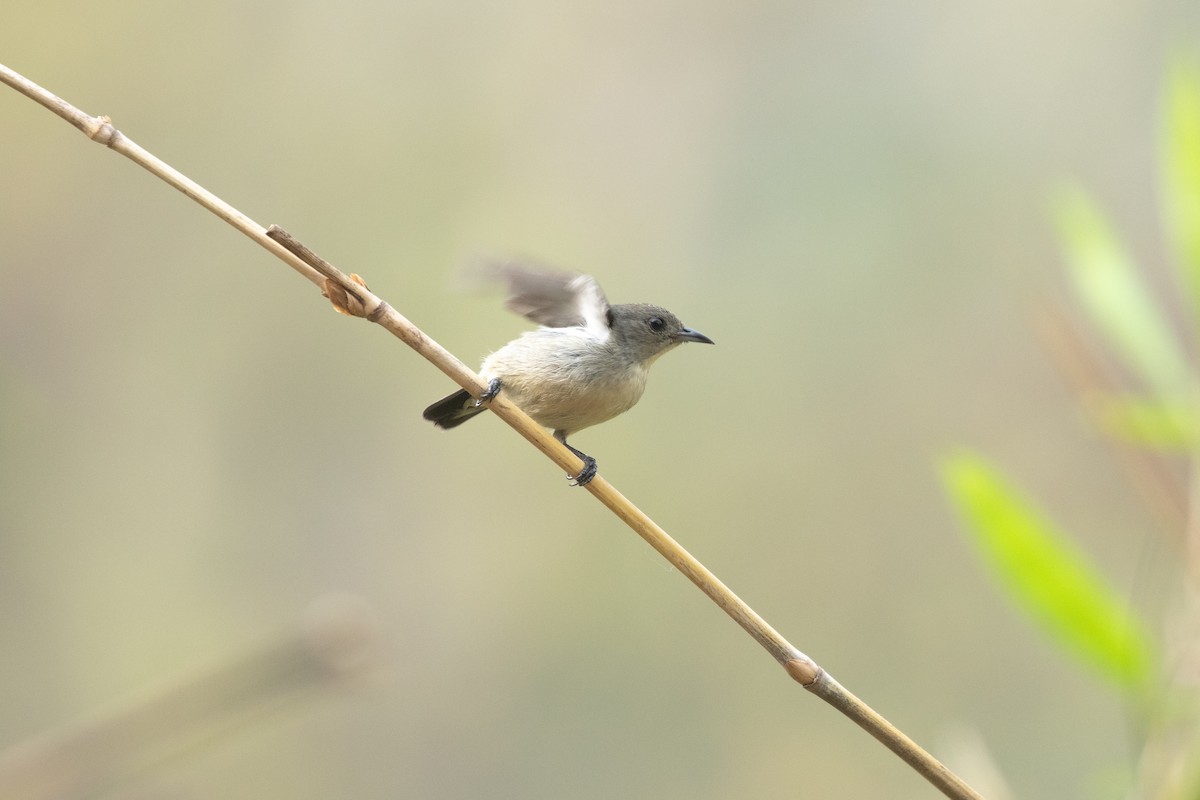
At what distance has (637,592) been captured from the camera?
5047mm

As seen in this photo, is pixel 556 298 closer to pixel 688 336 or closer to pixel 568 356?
pixel 568 356

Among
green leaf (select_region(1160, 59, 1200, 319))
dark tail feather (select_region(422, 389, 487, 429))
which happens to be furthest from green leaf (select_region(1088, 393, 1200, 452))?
dark tail feather (select_region(422, 389, 487, 429))

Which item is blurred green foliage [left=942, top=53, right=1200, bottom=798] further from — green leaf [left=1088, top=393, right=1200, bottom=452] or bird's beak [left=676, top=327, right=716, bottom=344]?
bird's beak [left=676, top=327, right=716, bottom=344]

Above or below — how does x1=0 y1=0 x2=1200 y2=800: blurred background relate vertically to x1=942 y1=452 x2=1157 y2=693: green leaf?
above

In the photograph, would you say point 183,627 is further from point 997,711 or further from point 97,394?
point 997,711

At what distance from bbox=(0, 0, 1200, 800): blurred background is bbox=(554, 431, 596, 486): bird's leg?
2103 mm

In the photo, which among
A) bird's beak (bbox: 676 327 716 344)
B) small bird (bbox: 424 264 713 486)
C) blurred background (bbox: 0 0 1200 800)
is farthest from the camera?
blurred background (bbox: 0 0 1200 800)

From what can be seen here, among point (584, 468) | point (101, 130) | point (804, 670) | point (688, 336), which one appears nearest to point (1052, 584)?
point (804, 670)

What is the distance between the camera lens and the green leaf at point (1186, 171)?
1665 mm

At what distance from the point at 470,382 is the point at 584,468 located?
0.26 m

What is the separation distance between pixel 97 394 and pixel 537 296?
3.18 m

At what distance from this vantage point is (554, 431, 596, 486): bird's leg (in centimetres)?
173

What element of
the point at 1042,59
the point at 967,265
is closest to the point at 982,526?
the point at 967,265

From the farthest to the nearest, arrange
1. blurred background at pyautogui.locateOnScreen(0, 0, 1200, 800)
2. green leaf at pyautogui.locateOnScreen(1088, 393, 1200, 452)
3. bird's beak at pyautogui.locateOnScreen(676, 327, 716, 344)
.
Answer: blurred background at pyautogui.locateOnScreen(0, 0, 1200, 800), bird's beak at pyautogui.locateOnScreen(676, 327, 716, 344), green leaf at pyautogui.locateOnScreen(1088, 393, 1200, 452)
